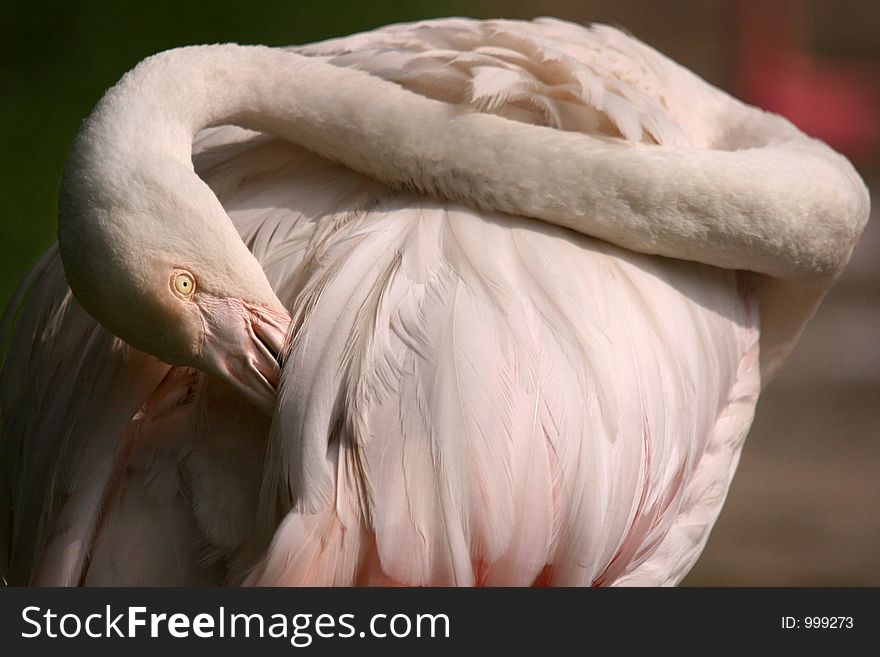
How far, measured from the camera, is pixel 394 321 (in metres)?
1.39

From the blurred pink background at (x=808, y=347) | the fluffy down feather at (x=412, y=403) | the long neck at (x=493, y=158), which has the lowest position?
the blurred pink background at (x=808, y=347)

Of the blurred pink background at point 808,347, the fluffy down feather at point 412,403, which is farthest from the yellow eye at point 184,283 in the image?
the blurred pink background at point 808,347

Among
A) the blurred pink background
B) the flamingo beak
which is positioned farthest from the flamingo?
the blurred pink background

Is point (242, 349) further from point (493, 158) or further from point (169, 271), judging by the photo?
point (493, 158)

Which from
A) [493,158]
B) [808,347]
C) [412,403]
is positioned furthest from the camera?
[808,347]

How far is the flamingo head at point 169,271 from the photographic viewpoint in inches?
52.2

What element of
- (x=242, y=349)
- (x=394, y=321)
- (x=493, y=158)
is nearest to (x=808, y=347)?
(x=493, y=158)

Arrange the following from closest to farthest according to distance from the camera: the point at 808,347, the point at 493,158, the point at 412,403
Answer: the point at 412,403 < the point at 493,158 < the point at 808,347

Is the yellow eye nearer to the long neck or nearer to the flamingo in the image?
the flamingo

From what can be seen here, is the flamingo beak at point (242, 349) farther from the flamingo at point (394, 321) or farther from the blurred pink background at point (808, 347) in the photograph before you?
the blurred pink background at point (808, 347)

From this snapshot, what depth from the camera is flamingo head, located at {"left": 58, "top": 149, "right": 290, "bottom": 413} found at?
133 cm

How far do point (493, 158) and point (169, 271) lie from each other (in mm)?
454
